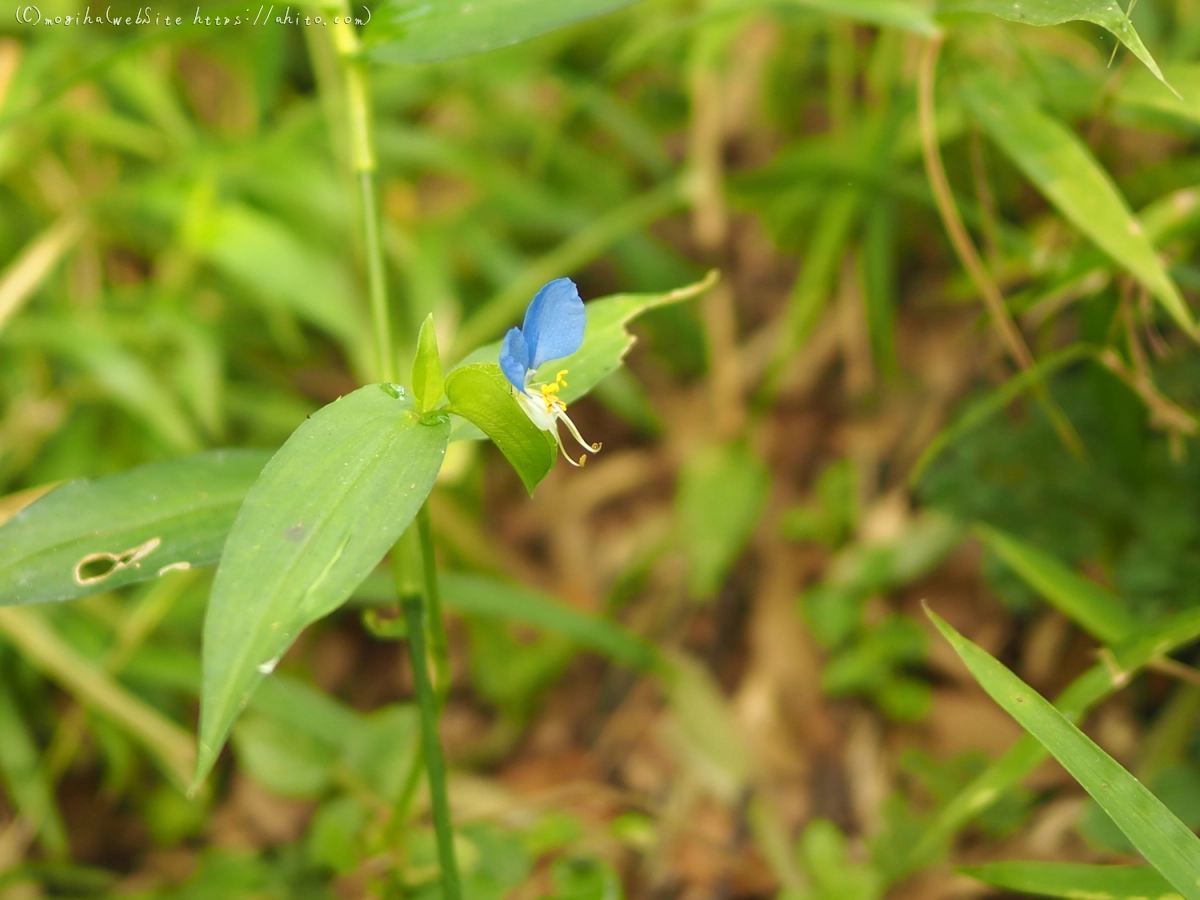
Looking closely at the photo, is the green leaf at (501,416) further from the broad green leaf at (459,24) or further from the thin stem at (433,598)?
the broad green leaf at (459,24)

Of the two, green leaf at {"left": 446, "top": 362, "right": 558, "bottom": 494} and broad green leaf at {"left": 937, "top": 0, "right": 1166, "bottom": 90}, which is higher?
broad green leaf at {"left": 937, "top": 0, "right": 1166, "bottom": 90}

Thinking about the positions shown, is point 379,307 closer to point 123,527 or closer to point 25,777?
point 123,527

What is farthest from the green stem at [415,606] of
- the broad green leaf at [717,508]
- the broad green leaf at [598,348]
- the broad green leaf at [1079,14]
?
the broad green leaf at [717,508]

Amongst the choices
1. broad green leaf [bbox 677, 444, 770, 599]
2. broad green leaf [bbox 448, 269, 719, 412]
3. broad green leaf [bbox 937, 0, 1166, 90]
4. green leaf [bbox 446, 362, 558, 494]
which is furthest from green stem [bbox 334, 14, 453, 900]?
broad green leaf [bbox 677, 444, 770, 599]

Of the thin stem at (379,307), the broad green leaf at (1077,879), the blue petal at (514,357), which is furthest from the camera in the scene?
the thin stem at (379,307)

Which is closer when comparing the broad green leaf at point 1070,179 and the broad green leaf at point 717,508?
the broad green leaf at point 1070,179

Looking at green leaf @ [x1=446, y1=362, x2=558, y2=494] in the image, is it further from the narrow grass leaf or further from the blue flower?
the narrow grass leaf

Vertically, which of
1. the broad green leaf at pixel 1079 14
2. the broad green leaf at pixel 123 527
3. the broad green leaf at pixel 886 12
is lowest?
the broad green leaf at pixel 123 527
